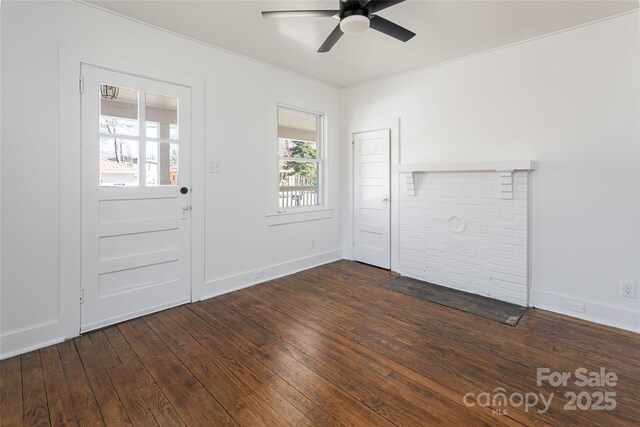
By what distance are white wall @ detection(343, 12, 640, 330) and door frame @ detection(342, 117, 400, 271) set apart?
2.61 feet

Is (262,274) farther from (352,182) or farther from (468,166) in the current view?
(468,166)

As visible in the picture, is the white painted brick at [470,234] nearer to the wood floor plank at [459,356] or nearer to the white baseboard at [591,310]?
the white baseboard at [591,310]

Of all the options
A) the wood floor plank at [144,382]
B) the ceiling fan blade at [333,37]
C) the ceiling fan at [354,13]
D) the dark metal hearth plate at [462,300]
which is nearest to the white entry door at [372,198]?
the dark metal hearth plate at [462,300]

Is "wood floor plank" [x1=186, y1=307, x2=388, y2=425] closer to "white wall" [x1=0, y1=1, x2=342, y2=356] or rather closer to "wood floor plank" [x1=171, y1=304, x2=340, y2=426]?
"wood floor plank" [x1=171, y1=304, x2=340, y2=426]

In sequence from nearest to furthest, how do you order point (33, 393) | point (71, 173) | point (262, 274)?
point (33, 393) < point (71, 173) < point (262, 274)

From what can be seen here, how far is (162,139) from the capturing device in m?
2.92

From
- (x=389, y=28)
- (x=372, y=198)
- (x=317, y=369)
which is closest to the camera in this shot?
(x=317, y=369)

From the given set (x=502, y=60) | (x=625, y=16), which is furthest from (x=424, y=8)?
(x=625, y=16)

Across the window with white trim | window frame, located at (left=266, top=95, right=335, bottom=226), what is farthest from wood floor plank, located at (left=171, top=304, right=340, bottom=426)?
the window with white trim

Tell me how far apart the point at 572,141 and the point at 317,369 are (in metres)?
2.99

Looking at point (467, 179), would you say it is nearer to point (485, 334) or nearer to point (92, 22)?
point (485, 334)

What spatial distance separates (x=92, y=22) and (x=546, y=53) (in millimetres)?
4009

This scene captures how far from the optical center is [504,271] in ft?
10.5

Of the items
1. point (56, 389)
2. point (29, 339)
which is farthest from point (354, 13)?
point (29, 339)
